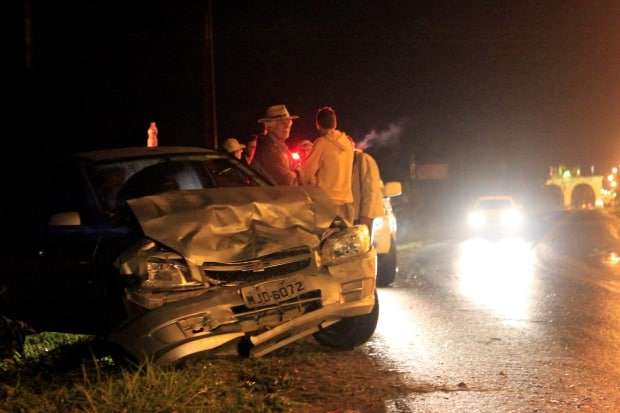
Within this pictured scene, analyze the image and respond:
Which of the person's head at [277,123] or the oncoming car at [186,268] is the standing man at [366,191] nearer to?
the person's head at [277,123]

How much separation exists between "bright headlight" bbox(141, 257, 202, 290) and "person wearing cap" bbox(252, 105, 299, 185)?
129 inches

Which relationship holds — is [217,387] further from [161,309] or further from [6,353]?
[6,353]

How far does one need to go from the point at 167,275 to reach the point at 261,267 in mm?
648

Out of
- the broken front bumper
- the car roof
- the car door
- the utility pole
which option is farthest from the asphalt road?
the utility pole

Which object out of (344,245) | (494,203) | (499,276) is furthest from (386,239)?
(494,203)

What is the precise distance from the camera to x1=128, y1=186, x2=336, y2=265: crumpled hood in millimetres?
5594

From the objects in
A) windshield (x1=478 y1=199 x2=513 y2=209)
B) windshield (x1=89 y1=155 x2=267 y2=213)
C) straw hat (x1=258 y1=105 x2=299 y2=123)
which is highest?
straw hat (x1=258 y1=105 x2=299 y2=123)

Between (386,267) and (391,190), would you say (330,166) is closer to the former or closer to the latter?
(391,190)

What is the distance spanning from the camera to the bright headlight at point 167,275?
5414 millimetres

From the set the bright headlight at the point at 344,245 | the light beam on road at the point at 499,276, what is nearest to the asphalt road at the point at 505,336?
the light beam on road at the point at 499,276

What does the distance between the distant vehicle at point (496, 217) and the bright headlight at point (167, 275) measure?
22.6 metres

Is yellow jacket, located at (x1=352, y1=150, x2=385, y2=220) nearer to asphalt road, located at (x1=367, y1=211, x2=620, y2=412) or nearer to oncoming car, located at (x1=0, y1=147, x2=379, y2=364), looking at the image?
asphalt road, located at (x1=367, y1=211, x2=620, y2=412)

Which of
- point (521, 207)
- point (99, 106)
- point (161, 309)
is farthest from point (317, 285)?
point (99, 106)

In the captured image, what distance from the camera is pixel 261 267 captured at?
5.76 metres
